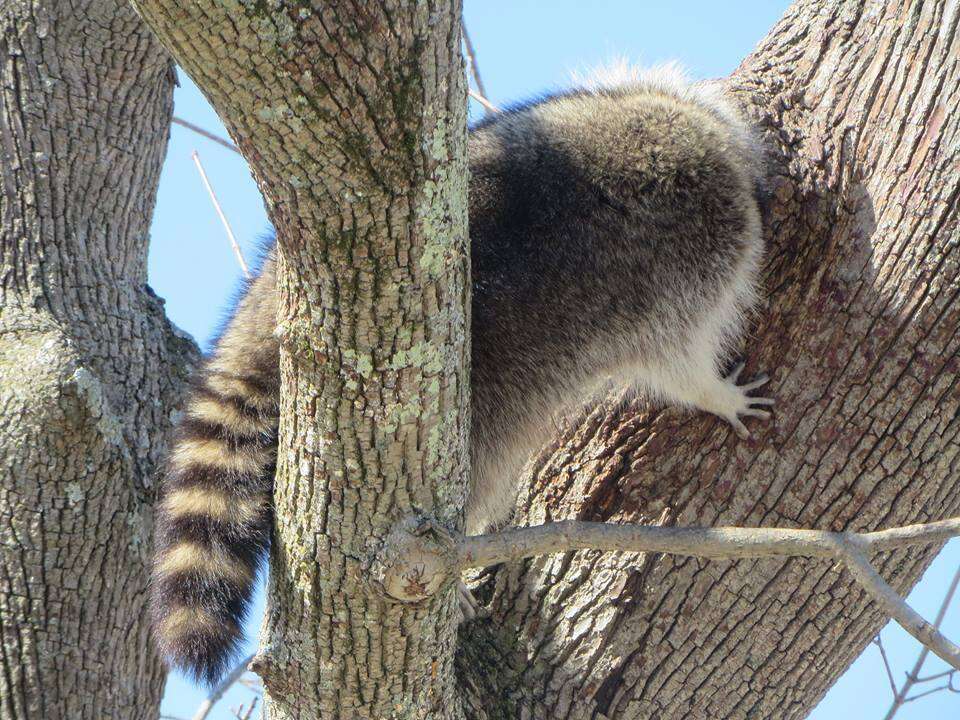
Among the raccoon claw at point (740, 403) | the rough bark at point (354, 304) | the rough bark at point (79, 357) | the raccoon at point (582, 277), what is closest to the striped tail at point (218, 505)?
the raccoon at point (582, 277)

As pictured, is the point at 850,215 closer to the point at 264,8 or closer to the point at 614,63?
the point at 614,63

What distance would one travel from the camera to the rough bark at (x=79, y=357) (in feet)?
8.18

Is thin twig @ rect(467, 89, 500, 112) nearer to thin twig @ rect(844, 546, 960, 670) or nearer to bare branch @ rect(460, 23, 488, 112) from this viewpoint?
bare branch @ rect(460, 23, 488, 112)

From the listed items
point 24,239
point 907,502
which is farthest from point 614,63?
point 24,239

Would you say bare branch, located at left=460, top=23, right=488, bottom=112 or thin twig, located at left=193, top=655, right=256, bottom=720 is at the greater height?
bare branch, located at left=460, top=23, right=488, bottom=112

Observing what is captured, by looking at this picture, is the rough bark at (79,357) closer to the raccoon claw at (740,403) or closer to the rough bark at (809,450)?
the rough bark at (809,450)

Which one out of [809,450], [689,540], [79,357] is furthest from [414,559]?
[79,357]

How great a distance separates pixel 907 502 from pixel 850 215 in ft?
2.19

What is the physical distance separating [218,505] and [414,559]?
1.85 ft

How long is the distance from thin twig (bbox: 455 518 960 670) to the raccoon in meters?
0.68

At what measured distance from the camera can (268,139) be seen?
1502 mm

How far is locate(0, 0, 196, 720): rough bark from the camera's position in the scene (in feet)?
8.18

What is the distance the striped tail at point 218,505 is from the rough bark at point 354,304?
117 millimetres

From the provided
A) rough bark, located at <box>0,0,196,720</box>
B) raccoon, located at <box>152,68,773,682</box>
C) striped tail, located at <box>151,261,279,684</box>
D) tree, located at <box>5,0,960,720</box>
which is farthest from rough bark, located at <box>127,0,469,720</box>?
rough bark, located at <box>0,0,196,720</box>
